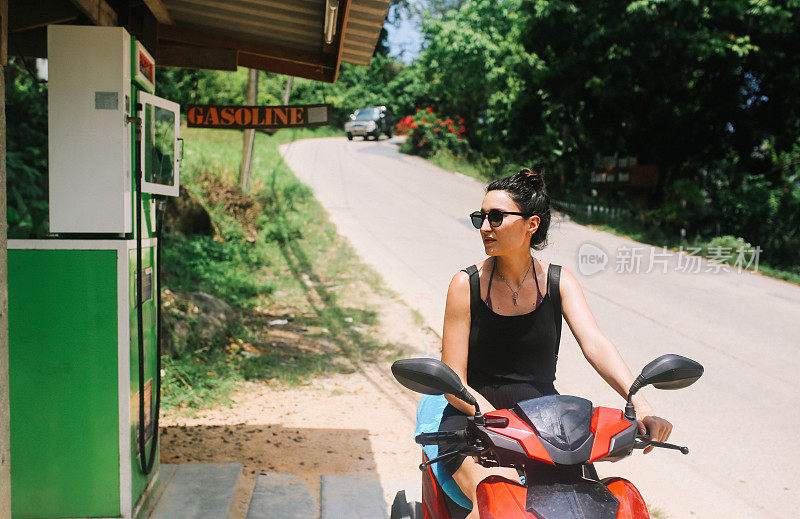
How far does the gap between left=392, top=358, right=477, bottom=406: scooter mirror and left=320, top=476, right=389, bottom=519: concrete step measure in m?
2.30

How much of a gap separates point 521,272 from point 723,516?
2632 millimetres

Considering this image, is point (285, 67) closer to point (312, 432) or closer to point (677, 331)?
point (312, 432)

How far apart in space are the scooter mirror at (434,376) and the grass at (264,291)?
163 inches

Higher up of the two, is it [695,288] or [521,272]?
[521,272]

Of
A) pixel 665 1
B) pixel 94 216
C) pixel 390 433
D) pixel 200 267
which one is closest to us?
pixel 94 216

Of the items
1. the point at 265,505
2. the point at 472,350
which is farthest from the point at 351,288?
the point at 472,350

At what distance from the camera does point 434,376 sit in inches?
71.2

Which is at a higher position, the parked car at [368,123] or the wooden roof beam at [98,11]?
the parked car at [368,123]

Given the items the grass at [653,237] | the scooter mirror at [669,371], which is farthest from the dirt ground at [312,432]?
the grass at [653,237]

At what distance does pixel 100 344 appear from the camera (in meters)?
3.21

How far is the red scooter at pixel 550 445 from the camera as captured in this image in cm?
171

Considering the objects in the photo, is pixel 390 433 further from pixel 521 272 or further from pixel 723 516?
pixel 521 272

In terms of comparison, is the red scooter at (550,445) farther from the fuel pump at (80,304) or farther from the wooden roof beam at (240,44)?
the wooden roof beam at (240,44)

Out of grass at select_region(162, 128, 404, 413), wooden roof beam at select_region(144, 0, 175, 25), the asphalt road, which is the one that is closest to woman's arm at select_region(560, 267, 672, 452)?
the asphalt road
